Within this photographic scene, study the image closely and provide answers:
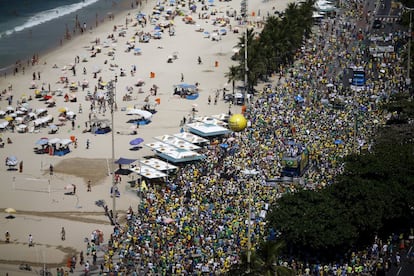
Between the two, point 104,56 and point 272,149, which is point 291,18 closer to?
point 104,56

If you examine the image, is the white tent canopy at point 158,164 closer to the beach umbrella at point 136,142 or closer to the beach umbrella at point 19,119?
the beach umbrella at point 136,142

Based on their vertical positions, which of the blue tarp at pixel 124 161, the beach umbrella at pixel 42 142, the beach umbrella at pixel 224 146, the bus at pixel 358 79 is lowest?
the blue tarp at pixel 124 161

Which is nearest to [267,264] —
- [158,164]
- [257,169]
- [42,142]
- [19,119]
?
[257,169]

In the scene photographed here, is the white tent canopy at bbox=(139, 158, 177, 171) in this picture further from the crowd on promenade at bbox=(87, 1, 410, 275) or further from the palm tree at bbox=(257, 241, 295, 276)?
the palm tree at bbox=(257, 241, 295, 276)

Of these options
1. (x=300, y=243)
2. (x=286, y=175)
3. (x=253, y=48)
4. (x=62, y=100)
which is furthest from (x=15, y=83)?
(x=300, y=243)

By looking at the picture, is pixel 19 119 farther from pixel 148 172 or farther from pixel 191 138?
pixel 148 172

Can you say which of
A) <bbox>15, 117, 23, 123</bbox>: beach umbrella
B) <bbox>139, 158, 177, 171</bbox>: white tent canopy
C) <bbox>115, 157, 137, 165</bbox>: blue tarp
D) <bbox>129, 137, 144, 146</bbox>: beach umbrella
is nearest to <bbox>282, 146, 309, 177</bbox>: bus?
<bbox>139, 158, 177, 171</bbox>: white tent canopy

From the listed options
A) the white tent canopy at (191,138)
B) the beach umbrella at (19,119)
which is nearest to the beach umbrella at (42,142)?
the beach umbrella at (19,119)
